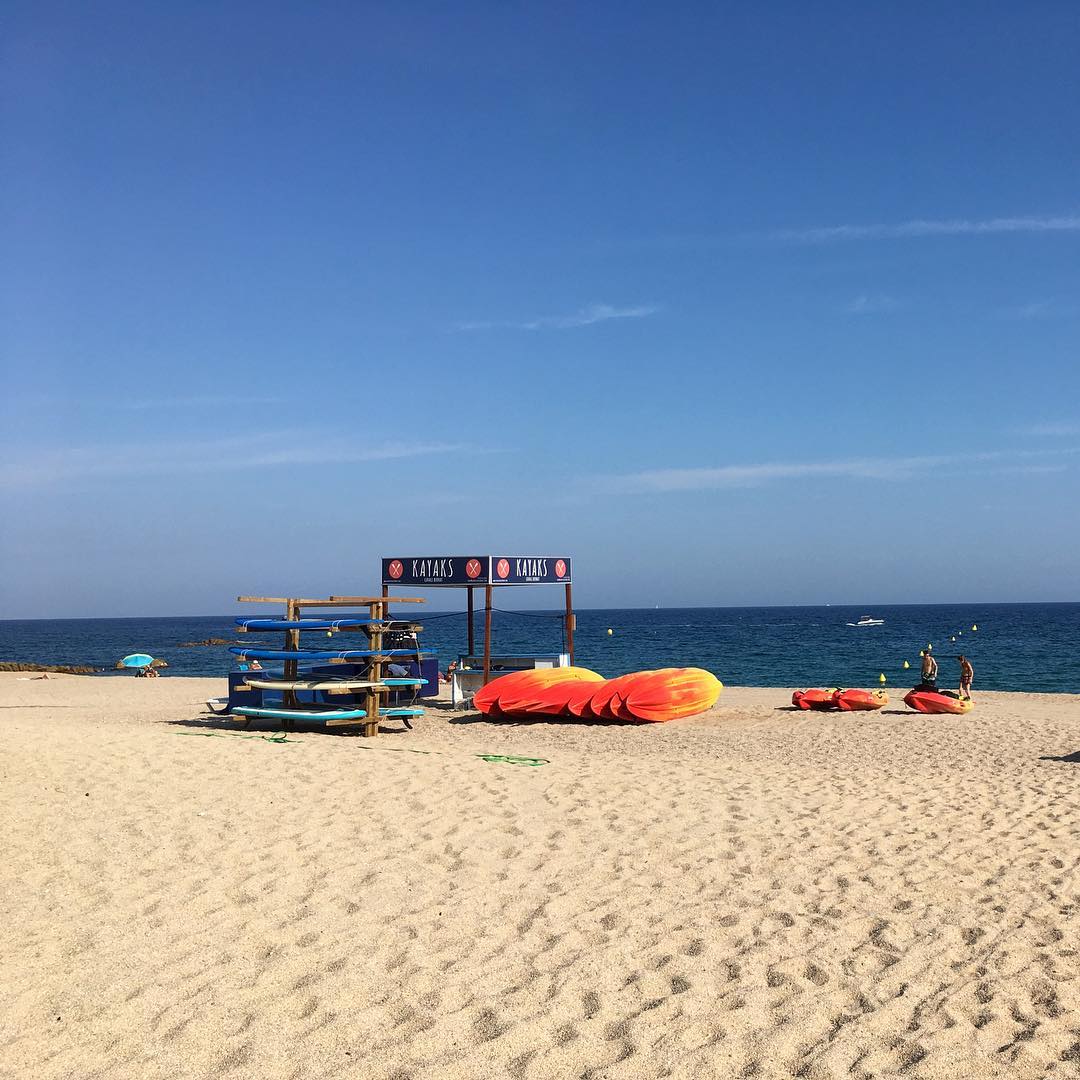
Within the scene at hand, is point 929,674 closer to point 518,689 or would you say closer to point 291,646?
point 518,689

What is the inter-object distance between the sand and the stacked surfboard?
6.26 m

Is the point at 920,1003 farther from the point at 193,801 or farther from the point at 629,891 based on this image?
the point at 193,801

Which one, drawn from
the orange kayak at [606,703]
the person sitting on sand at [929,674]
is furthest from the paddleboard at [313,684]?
the person sitting on sand at [929,674]

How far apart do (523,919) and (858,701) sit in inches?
628

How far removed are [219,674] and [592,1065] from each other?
141 feet

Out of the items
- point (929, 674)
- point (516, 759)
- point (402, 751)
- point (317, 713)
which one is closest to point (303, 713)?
point (317, 713)

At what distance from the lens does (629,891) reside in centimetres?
702

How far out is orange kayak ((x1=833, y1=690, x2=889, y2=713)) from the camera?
2075 centimetres

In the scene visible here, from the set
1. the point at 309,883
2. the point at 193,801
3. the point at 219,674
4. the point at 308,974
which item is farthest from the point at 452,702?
the point at 219,674

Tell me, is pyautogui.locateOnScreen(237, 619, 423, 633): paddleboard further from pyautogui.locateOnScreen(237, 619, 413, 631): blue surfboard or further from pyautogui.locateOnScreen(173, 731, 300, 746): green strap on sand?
pyautogui.locateOnScreen(173, 731, 300, 746): green strap on sand

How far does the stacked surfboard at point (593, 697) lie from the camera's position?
18.4 meters

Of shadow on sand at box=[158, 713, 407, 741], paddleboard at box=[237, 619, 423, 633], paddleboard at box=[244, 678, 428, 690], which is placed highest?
paddleboard at box=[237, 619, 423, 633]

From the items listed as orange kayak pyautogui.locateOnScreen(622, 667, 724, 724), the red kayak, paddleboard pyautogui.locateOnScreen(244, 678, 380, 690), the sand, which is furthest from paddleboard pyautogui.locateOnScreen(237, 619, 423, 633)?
the red kayak

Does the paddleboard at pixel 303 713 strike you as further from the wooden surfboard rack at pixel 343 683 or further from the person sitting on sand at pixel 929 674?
the person sitting on sand at pixel 929 674
